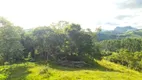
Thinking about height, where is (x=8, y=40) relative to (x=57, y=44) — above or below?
above

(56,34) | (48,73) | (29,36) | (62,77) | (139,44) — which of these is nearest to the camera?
(62,77)

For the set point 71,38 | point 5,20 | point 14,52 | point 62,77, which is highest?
point 5,20

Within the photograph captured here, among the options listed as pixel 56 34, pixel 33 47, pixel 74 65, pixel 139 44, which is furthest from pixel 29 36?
pixel 139 44

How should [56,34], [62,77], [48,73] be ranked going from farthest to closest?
[56,34]
[48,73]
[62,77]

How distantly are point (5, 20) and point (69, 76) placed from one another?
3811 cm

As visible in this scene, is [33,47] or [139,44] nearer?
[33,47]

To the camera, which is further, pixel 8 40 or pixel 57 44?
pixel 57 44

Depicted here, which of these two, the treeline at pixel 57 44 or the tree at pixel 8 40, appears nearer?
the tree at pixel 8 40

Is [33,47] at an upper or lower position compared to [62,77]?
upper

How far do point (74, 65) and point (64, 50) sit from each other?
46.0 feet

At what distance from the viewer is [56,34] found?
84.0 meters

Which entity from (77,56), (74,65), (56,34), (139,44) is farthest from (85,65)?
(139,44)

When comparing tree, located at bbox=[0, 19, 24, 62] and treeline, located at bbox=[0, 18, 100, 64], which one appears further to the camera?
treeline, located at bbox=[0, 18, 100, 64]

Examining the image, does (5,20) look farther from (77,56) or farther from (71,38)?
(77,56)
